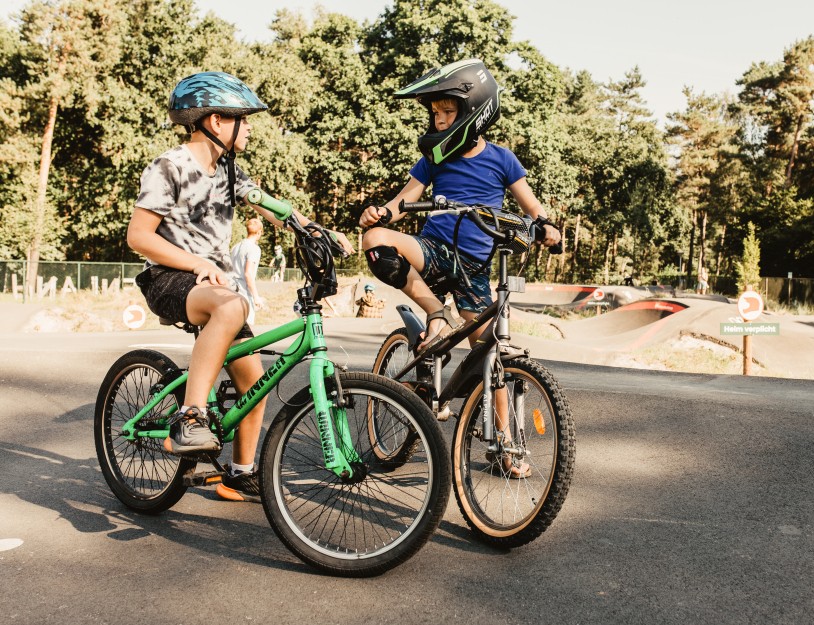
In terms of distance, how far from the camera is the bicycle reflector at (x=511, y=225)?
3.55 meters

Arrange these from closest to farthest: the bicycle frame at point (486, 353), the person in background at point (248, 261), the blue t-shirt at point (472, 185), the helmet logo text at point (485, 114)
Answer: the bicycle frame at point (486, 353) < the helmet logo text at point (485, 114) < the blue t-shirt at point (472, 185) < the person in background at point (248, 261)

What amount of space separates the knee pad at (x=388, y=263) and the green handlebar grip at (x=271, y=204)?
1.94 ft

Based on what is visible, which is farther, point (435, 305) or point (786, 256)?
point (786, 256)

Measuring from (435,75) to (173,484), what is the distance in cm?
240

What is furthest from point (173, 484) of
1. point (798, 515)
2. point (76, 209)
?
point (76, 209)

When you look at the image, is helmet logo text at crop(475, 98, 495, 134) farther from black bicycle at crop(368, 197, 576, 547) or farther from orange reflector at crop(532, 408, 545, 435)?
orange reflector at crop(532, 408, 545, 435)

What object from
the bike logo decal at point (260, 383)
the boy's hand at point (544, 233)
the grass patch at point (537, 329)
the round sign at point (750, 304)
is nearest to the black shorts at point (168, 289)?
the bike logo decal at point (260, 383)

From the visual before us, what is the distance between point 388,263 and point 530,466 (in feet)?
4.01

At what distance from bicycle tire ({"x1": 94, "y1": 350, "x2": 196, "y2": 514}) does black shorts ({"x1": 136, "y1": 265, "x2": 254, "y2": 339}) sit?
37 centimetres

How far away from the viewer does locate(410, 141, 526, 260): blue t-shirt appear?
408 centimetres

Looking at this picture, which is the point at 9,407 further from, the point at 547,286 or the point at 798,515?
the point at 547,286

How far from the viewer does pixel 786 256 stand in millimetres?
51125

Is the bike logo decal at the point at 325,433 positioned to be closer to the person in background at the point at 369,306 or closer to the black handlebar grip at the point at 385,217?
the black handlebar grip at the point at 385,217

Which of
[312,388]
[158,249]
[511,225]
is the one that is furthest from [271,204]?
[511,225]
